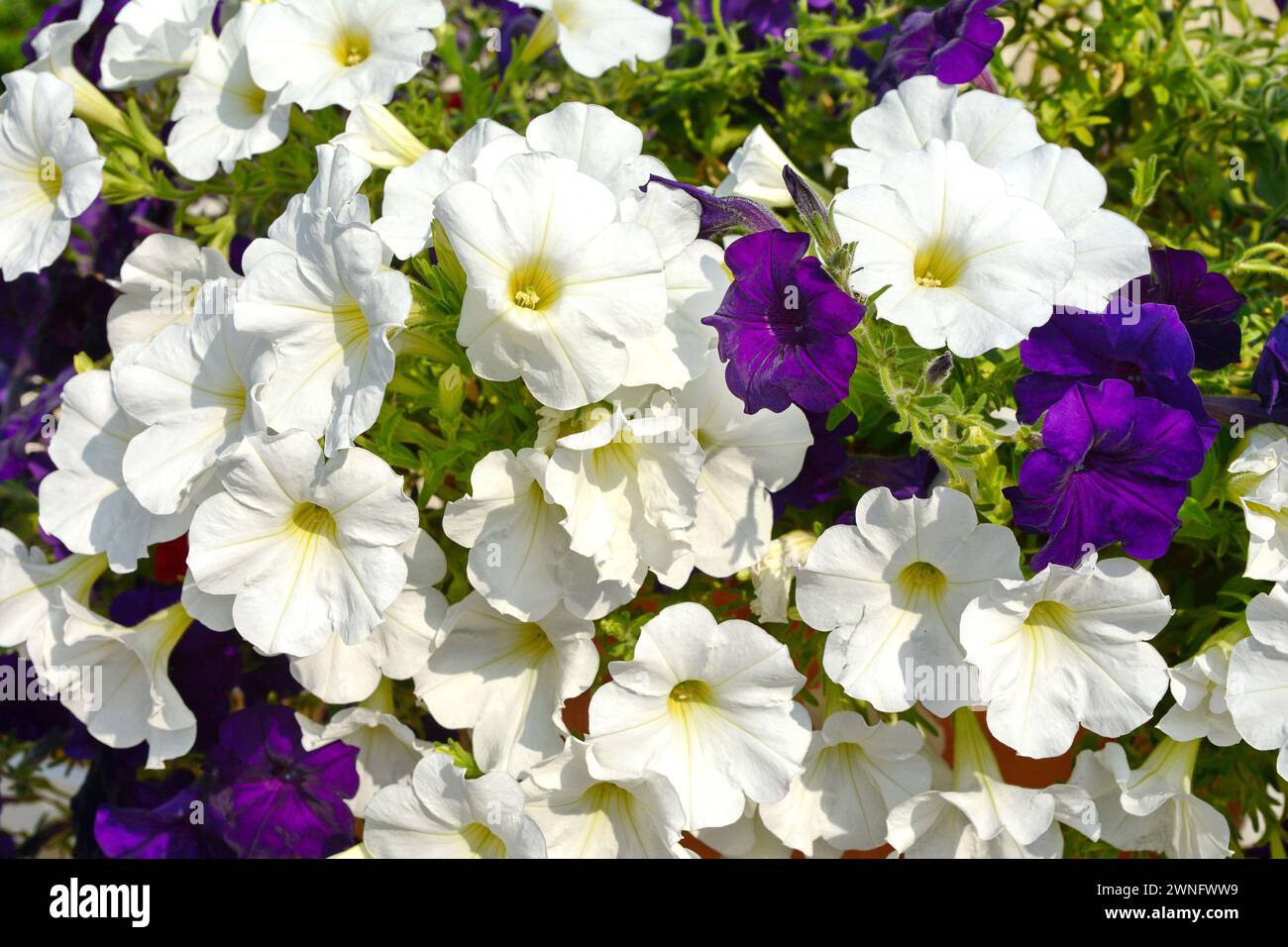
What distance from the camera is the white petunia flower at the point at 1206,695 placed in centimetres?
90

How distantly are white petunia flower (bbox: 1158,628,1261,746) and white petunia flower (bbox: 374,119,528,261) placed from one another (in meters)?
0.68

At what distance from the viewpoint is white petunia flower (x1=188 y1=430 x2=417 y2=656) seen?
33.9 inches

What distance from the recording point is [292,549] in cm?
91

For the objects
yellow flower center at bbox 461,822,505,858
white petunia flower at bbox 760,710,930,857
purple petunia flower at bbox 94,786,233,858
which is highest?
white petunia flower at bbox 760,710,930,857

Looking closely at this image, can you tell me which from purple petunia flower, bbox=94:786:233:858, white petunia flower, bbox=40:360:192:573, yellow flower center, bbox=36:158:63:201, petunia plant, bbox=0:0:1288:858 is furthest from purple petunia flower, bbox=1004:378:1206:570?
yellow flower center, bbox=36:158:63:201

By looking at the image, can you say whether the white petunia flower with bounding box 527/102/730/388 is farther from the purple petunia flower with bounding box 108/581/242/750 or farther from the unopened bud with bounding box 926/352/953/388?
the purple petunia flower with bounding box 108/581/242/750

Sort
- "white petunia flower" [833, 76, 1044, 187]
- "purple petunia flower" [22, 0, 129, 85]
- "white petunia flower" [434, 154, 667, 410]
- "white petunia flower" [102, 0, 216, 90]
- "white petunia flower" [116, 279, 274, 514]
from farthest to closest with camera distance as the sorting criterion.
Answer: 1. "purple petunia flower" [22, 0, 129, 85]
2. "white petunia flower" [102, 0, 216, 90]
3. "white petunia flower" [833, 76, 1044, 187]
4. "white petunia flower" [116, 279, 274, 514]
5. "white petunia flower" [434, 154, 667, 410]

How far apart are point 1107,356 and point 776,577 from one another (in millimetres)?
319

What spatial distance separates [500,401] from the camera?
1016 millimetres

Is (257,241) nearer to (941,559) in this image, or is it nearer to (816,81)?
→ (941,559)

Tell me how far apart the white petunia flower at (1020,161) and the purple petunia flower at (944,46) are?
0.09 ft

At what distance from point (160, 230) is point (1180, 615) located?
1189 mm

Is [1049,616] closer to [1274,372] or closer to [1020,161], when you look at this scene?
[1274,372]

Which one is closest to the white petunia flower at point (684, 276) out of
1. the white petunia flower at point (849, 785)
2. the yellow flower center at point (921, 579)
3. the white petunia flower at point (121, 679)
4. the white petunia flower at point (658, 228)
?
the white petunia flower at point (658, 228)
